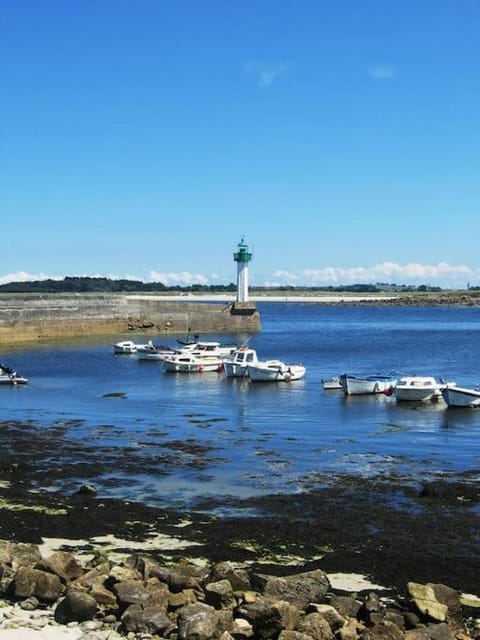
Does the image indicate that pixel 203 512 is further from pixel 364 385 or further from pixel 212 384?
pixel 212 384

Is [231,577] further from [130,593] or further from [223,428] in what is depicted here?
[223,428]

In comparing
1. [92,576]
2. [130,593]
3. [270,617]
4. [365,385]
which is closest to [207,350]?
[365,385]

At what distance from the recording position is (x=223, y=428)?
29.7m

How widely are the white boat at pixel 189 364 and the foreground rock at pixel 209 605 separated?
38.8 m

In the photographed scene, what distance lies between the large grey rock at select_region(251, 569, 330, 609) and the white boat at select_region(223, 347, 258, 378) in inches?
1397

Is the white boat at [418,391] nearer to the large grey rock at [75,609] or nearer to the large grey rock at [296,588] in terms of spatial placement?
the large grey rock at [296,588]

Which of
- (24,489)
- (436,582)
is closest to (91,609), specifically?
(436,582)

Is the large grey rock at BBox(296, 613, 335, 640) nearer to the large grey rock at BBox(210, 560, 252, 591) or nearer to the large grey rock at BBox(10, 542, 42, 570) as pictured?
the large grey rock at BBox(210, 560, 252, 591)

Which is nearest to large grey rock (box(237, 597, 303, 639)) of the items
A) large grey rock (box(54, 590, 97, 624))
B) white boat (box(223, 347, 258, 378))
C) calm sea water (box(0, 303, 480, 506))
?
large grey rock (box(54, 590, 97, 624))

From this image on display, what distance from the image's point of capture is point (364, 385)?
39.9 meters

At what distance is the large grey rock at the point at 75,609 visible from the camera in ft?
35.9

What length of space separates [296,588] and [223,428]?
18157 millimetres

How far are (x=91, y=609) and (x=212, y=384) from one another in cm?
3472

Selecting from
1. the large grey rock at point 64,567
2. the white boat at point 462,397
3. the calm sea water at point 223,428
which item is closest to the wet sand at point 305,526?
the calm sea water at point 223,428
